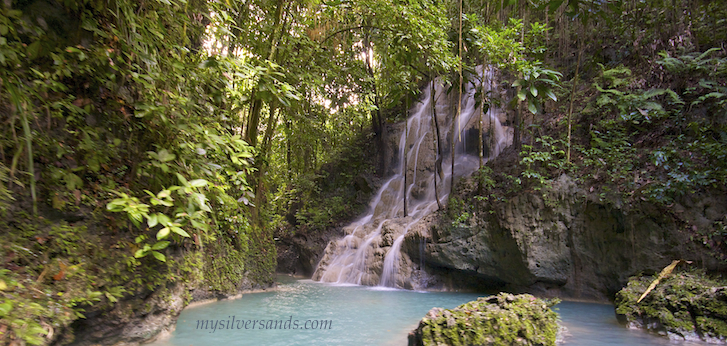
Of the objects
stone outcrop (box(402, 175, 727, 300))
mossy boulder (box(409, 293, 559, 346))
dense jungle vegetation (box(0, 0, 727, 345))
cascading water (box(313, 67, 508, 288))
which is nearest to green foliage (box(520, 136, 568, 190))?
dense jungle vegetation (box(0, 0, 727, 345))

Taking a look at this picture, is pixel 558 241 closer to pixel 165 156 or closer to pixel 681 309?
pixel 681 309

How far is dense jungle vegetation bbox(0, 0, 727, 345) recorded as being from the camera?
2582 mm

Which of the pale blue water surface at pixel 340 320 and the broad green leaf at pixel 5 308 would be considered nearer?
the broad green leaf at pixel 5 308

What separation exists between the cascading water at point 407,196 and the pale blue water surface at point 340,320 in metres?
1.72

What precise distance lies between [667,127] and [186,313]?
1014cm

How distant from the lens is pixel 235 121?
6281mm

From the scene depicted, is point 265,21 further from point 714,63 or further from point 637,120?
point 714,63

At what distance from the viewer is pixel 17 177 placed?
2.57m

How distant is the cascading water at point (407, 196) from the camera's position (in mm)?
10852

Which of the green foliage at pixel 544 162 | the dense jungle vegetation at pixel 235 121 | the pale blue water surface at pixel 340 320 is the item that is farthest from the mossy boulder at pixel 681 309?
the green foliage at pixel 544 162

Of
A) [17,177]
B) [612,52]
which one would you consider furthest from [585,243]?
[17,177]

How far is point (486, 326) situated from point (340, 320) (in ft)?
8.62

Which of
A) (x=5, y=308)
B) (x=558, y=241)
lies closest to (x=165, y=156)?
(x=5, y=308)

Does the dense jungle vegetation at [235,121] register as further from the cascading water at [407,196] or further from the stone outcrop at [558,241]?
the cascading water at [407,196]
